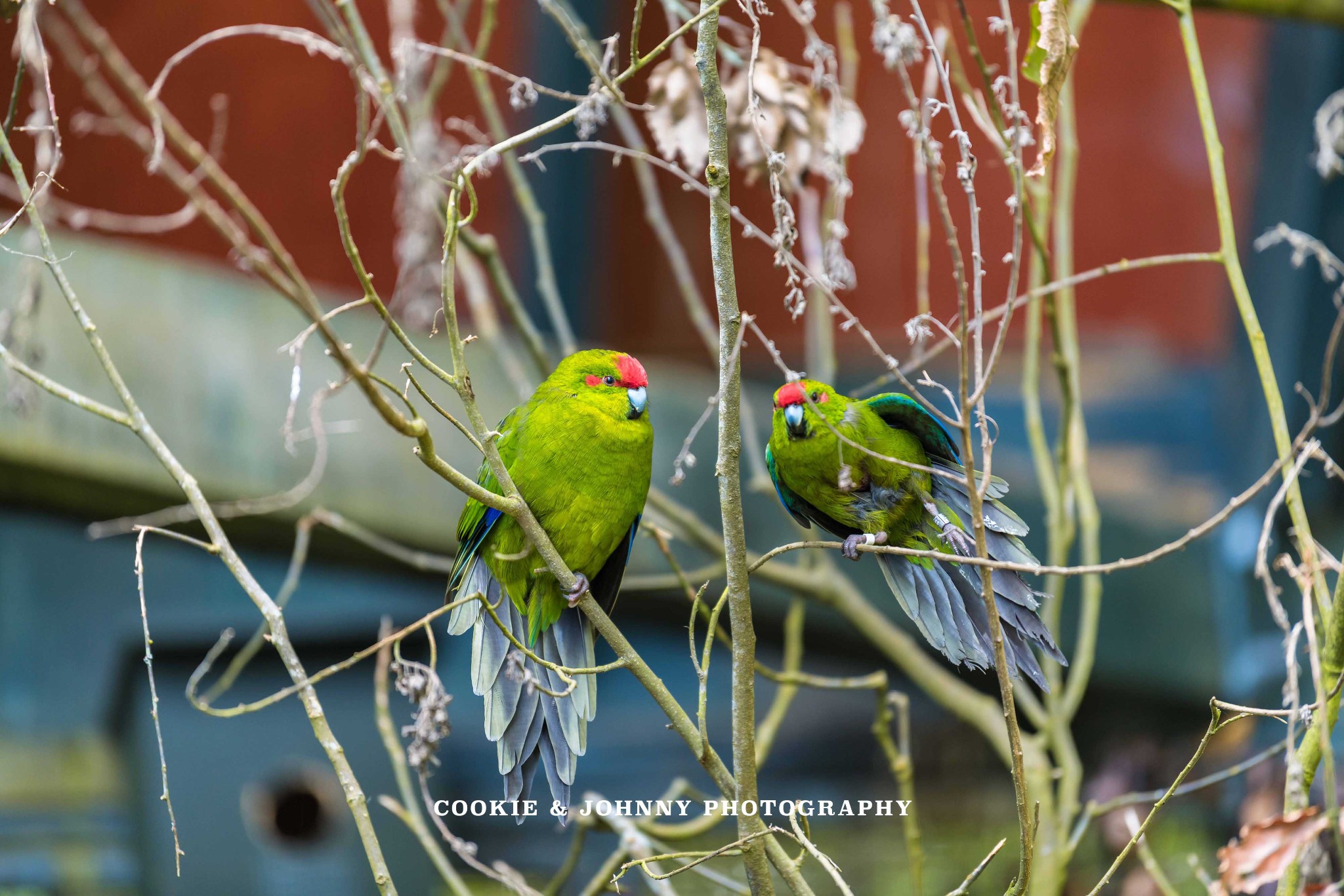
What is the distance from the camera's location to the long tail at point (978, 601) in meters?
1.20

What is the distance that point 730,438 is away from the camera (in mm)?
1153

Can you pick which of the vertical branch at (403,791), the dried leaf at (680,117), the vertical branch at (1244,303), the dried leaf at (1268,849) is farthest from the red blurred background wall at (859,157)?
the dried leaf at (1268,849)

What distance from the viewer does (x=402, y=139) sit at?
1741mm

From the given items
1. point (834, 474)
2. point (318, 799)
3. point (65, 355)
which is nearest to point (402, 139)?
point (834, 474)

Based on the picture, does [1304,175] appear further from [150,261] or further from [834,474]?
[150,261]

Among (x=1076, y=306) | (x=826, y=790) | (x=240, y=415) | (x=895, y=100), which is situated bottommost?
(x=826, y=790)

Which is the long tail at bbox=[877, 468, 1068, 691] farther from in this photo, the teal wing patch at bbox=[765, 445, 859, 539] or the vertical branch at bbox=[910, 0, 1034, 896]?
the teal wing patch at bbox=[765, 445, 859, 539]

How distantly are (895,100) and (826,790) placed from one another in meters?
2.68

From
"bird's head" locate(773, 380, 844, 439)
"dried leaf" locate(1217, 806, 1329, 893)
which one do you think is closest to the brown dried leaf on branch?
"bird's head" locate(773, 380, 844, 439)

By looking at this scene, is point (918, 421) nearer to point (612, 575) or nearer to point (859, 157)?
point (612, 575)

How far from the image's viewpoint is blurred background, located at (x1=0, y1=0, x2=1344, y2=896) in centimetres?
353

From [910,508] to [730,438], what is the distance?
400mm

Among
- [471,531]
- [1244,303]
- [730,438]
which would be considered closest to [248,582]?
[471,531]

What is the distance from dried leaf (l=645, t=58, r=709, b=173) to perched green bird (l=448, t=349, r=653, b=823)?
34cm
